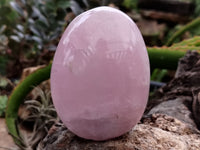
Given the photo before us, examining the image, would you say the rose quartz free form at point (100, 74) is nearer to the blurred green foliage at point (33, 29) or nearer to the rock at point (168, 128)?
the rock at point (168, 128)

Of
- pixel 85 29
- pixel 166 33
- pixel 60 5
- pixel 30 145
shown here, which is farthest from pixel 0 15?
pixel 166 33

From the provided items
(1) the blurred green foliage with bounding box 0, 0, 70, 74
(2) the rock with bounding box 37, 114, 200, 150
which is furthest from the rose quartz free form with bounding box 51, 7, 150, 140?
(1) the blurred green foliage with bounding box 0, 0, 70, 74

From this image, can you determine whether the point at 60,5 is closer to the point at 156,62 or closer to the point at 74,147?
the point at 156,62

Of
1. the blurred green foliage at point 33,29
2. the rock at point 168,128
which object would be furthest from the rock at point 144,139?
the blurred green foliage at point 33,29

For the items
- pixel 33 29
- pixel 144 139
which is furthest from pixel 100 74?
pixel 33 29

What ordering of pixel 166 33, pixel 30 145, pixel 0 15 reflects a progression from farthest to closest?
1. pixel 166 33
2. pixel 0 15
3. pixel 30 145

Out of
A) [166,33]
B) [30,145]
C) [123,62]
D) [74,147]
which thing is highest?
[123,62]
